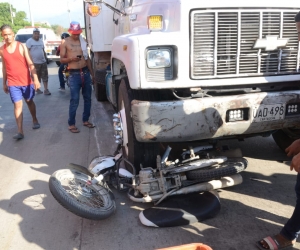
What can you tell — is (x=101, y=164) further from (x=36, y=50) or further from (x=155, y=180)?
(x=36, y=50)

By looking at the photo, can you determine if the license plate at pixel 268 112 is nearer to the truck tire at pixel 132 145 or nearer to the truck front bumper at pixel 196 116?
the truck front bumper at pixel 196 116

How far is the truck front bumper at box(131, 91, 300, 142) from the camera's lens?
10.0 ft

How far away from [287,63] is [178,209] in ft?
5.93

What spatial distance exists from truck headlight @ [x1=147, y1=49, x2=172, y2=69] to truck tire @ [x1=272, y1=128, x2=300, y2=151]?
6.92ft

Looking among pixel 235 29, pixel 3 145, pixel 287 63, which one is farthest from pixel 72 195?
pixel 3 145

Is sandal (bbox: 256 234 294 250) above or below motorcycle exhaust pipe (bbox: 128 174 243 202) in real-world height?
below

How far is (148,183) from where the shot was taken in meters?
3.38

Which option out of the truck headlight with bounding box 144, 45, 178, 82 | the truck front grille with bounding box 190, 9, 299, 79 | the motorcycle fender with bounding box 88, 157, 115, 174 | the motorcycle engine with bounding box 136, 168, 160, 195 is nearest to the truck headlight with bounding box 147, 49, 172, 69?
the truck headlight with bounding box 144, 45, 178, 82

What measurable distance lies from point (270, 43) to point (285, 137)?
186cm

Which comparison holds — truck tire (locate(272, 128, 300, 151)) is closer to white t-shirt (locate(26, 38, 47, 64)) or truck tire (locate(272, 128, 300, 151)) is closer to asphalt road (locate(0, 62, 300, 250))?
asphalt road (locate(0, 62, 300, 250))

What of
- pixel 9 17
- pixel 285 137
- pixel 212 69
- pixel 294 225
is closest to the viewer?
pixel 294 225

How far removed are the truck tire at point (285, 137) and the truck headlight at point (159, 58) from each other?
6.92 feet

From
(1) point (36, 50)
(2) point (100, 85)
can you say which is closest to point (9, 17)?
(1) point (36, 50)

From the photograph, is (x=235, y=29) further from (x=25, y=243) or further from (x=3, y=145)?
(x=3, y=145)
